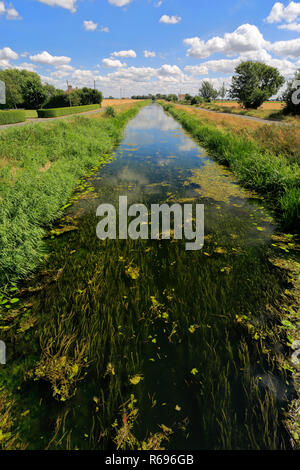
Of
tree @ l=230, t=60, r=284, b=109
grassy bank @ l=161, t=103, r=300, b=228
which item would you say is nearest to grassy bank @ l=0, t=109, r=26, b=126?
grassy bank @ l=161, t=103, r=300, b=228

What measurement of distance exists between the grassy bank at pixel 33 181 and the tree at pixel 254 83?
4337 cm

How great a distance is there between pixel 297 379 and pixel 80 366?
2.54m

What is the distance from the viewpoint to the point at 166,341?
112 inches

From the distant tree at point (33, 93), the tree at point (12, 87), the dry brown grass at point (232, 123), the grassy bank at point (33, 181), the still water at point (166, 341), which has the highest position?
the tree at point (12, 87)

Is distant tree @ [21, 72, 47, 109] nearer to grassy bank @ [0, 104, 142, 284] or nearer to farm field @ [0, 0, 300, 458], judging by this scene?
grassy bank @ [0, 104, 142, 284]

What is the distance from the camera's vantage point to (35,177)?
6.98m

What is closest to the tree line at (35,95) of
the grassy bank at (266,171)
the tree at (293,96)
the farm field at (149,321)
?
the tree at (293,96)

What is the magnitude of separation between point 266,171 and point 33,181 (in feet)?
27.3

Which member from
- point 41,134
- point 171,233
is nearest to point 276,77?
point 41,134

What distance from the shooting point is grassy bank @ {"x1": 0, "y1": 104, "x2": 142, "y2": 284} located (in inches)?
162

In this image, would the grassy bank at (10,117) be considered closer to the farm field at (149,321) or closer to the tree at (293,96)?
the farm field at (149,321)

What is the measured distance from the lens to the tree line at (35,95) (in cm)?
4433

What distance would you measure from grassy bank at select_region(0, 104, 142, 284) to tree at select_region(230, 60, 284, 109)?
4337 cm

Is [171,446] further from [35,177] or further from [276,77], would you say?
[276,77]
